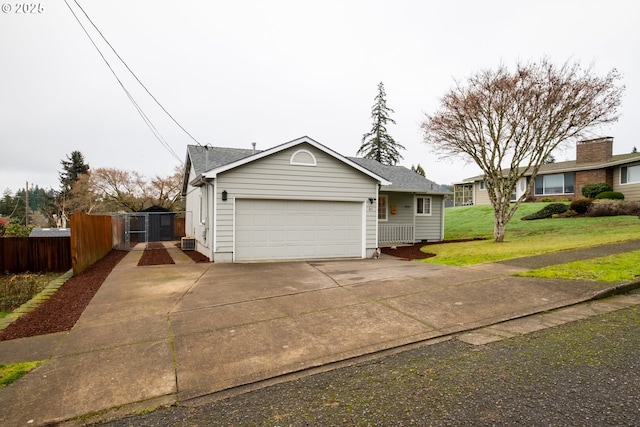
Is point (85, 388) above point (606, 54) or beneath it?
beneath

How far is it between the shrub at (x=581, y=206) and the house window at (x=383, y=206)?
12291 mm

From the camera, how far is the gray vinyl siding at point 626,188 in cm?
2214

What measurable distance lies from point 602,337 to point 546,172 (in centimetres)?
2769

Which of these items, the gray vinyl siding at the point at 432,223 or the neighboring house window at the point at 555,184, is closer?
the gray vinyl siding at the point at 432,223

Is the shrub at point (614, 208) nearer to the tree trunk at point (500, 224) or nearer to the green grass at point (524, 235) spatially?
the green grass at point (524, 235)

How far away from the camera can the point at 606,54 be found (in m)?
13.6

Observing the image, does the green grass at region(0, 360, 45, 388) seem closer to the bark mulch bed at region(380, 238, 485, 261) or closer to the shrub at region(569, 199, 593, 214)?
the bark mulch bed at region(380, 238, 485, 261)

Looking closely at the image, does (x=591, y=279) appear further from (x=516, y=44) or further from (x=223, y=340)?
(x=516, y=44)

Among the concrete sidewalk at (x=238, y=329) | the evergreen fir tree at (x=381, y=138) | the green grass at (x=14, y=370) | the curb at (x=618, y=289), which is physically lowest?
the green grass at (x=14, y=370)

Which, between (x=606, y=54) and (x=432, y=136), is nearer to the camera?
(x=606, y=54)

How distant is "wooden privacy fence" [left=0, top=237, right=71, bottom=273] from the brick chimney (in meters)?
31.5

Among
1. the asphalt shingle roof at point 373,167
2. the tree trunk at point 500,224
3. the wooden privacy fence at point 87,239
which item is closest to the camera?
the wooden privacy fence at point 87,239

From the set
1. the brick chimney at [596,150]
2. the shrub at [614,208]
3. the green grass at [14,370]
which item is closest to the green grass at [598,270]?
the green grass at [14,370]

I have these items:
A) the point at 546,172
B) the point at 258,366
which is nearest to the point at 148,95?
the point at 258,366
